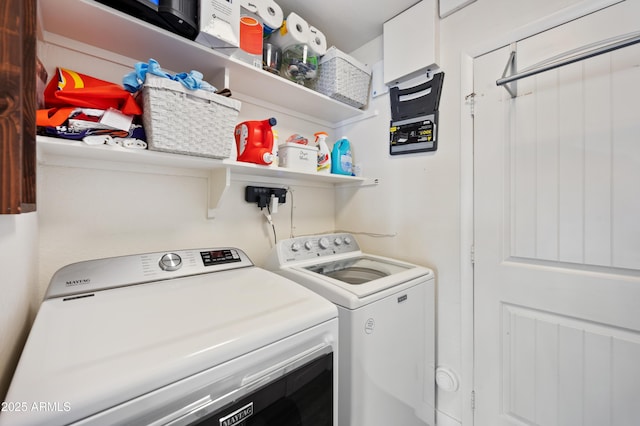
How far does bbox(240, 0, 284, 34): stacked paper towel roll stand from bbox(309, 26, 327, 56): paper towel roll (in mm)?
212

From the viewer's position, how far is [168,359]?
558 millimetres

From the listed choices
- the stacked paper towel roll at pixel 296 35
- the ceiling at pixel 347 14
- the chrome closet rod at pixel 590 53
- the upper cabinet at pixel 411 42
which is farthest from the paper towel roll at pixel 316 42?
the chrome closet rod at pixel 590 53

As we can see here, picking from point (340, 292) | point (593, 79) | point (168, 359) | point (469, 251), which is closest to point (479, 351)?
point (469, 251)

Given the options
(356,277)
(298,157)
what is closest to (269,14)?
(298,157)

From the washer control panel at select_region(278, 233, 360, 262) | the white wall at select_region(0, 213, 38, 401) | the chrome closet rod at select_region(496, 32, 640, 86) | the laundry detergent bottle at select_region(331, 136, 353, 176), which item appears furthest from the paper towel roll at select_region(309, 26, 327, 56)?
the white wall at select_region(0, 213, 38, 401)

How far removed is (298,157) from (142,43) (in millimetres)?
871

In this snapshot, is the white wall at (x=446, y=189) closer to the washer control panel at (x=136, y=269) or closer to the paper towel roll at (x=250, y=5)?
the paper towel roll at (x=250, y=5)

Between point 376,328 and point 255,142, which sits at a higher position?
point 255,142

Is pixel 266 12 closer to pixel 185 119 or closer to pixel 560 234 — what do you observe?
pixel 185 119

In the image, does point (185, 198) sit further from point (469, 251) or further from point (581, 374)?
point (581, 374)

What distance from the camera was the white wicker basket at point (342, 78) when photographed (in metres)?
1.63

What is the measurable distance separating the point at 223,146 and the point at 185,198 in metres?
0.48

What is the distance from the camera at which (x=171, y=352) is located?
0.58m

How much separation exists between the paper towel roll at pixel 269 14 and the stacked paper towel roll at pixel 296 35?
5 centimetres
